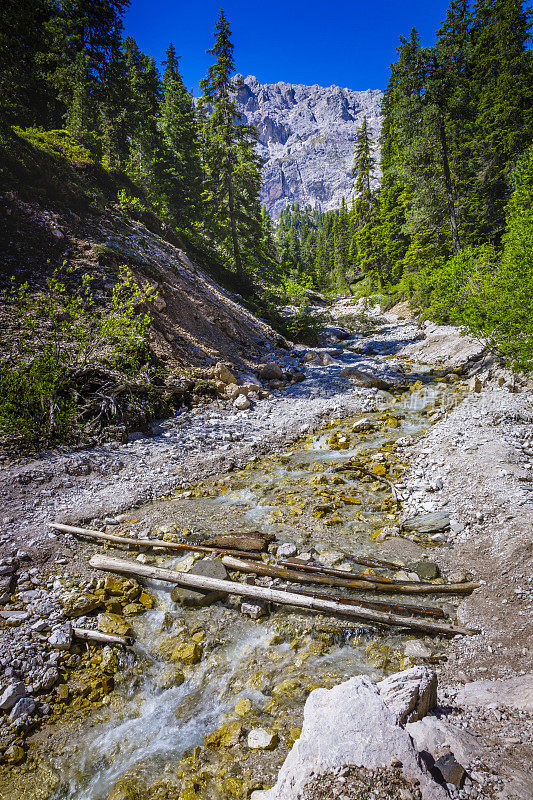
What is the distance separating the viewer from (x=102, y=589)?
495 centimetres

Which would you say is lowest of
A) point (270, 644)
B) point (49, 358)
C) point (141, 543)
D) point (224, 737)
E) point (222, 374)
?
point (224, 737)

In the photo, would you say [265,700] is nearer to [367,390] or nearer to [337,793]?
[337,793]

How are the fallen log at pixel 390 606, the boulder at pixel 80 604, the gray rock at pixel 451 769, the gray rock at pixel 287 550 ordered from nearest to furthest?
1. the gray rock at pixel 451 769
2. the fallen log at pixel 390 606
3. the boulder at pixel 80 604
4. the gray rock at pixel 287 550

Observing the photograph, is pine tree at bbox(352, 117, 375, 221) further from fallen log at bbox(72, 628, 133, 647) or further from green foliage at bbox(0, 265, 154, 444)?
fallen log at bbox(72, 628, 133, 647)

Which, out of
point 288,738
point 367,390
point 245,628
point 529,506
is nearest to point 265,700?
point 288,738

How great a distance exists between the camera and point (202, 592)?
4.85m

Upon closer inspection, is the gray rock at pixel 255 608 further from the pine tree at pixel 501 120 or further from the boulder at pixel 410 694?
the pine tree at pixel 501 120

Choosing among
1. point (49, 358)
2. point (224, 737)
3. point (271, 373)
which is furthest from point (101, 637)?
point (271, 373)

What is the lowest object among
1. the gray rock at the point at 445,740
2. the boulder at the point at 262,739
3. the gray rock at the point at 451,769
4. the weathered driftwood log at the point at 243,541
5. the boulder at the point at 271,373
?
the boulder at the point at 262,739

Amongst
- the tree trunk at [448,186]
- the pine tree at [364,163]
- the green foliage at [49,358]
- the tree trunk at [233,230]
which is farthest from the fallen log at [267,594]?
the pine tree at [364,163]

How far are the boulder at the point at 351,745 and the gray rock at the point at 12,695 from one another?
2774 millimetres

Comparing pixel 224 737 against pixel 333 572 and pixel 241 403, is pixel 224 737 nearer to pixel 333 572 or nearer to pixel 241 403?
pixel 333 572

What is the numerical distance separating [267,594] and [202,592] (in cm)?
98

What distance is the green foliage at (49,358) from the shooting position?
7934mm
